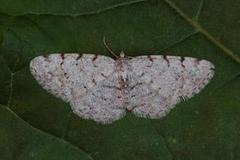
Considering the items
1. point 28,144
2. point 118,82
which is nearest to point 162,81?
point 118,82

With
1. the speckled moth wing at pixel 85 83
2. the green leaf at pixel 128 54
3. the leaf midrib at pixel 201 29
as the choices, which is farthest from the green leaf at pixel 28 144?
the leaf midrib at pixel 201 29

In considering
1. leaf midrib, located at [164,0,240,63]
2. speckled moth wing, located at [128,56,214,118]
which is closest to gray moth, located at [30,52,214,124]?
speckled moth wing, located at [128,56,214,118]

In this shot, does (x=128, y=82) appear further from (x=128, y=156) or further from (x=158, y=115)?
(x=128, y=156)

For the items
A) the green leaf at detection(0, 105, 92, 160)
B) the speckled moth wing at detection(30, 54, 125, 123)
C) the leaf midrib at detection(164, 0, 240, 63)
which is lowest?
the green leaf at detection(0, 105, 92, 160)

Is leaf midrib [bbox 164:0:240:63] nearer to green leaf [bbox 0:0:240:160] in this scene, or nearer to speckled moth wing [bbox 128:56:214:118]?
green leaf [bbox 0:0:240:160]

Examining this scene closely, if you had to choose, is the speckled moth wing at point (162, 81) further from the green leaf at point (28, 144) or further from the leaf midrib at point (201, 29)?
the green leaf at point (28, 144)

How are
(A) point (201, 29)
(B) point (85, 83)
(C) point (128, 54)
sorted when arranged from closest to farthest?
1. (A) point (201, 29)
2. (C) point (128, 54)
3. (B) point (85, 83)

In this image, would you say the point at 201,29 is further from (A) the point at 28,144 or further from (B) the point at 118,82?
(A) the point at 28,144
